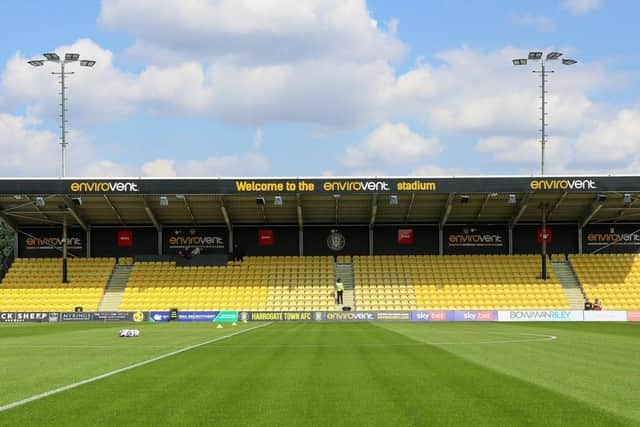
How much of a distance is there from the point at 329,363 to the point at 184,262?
44548mm

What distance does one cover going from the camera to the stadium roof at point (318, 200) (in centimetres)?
Answer: 5346

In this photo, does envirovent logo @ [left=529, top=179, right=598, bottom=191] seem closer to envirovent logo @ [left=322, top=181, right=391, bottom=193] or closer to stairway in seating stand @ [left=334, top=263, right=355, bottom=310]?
envirovent logo @ [left=322, top=181, right=391, bottom=193]

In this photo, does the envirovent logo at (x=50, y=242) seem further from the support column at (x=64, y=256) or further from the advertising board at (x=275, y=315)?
the advertising board at (x=275, y=315)

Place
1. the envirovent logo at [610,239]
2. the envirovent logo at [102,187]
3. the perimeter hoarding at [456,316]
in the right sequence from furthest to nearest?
the envirovent logo at [610,239] → the envirovent logo at [102,187] → the perimeter hoarding at [456,316]

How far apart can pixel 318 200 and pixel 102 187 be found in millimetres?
15643

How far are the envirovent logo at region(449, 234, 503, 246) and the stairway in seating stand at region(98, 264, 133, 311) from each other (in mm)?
26490

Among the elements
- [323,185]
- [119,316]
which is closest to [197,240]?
[119,316]

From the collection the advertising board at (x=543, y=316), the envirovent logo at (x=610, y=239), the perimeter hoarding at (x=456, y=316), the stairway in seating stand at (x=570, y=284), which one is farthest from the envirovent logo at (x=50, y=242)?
the envirovent logo at (x=610, y=239)

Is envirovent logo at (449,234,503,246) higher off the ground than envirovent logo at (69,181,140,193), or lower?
lower

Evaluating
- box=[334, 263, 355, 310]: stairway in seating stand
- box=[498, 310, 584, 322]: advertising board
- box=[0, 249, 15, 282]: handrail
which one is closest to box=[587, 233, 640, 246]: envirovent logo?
box=[498, 310, 584, 322]: advertising board

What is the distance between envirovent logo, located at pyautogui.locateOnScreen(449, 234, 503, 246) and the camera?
6244 centimetres

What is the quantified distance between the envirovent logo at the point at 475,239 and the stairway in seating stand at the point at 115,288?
2649 cm

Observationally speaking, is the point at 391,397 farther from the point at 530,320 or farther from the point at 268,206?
the point at 268,206

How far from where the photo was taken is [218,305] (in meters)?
55.9
